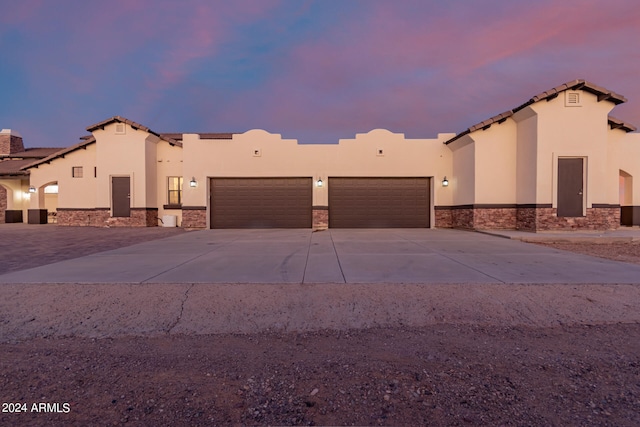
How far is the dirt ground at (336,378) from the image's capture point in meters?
2.52

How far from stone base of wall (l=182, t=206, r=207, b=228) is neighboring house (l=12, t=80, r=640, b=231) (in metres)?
0.05

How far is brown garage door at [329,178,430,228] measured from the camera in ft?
55.3

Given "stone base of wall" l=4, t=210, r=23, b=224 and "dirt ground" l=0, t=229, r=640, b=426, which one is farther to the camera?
"stone base of wall" l=4, t=210, r=23, b=224

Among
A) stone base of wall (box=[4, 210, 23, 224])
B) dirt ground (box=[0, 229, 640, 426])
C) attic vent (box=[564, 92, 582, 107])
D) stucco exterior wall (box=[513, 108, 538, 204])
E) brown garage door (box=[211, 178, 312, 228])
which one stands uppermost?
attic vent (box=[564, 92, 582, 107])

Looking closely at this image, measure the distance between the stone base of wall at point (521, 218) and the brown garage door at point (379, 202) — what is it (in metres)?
1.17

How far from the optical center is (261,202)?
665 inches

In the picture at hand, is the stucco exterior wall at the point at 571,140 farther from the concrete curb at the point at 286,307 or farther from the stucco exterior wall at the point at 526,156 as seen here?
the concrete curb at the point at 286,307

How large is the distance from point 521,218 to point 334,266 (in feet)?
37.4

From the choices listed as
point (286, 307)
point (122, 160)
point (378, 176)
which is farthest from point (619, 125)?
point (122, 160)

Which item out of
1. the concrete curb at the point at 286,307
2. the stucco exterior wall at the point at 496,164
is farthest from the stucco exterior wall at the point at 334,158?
the concrete curb at the point at 286,307

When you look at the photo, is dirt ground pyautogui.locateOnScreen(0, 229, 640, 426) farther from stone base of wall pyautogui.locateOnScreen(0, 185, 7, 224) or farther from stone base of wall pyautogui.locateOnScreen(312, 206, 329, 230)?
stone base of wall pyautogui.locateOnScreen(0, 185, 7, 224)

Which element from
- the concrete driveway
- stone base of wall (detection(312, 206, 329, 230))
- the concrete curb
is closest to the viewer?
the concrete curb

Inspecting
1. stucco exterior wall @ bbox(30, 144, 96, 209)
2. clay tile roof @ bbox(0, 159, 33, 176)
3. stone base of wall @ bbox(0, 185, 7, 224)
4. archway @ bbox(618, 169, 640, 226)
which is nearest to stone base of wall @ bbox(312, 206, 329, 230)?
stucco exterior wall @ bbox(30, 144, 96, 209)

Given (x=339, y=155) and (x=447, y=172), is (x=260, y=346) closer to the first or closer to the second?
(x=339, y=155)
